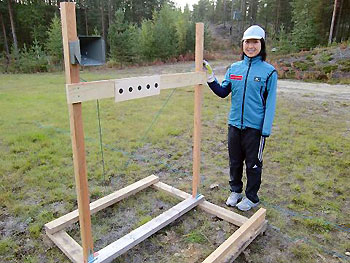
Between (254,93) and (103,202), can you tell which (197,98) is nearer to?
(254,93)

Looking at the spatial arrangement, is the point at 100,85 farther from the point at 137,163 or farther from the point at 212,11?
the point at 212,11

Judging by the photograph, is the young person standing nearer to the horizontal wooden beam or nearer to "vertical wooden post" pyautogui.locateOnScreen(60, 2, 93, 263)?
A: the horizontal wooden beam

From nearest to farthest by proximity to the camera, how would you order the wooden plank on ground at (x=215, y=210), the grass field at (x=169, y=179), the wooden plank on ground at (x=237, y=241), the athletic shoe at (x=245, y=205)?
the wooden plank on ground at (x=237, y=241), the grass field at (x=169, y=179), the wooden plank on ground at (x=215, y=210), the athletic shoe at (x=245, y=205)

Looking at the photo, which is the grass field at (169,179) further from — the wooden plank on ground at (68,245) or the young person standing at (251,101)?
the young person standing at (251,101)

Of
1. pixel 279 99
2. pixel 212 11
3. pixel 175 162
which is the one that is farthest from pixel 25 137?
pixel 212 11

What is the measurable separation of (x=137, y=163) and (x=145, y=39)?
53.6ft

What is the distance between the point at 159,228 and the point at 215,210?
0.64m

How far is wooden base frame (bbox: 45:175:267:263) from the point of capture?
6.89ft

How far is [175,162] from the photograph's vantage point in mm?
4059

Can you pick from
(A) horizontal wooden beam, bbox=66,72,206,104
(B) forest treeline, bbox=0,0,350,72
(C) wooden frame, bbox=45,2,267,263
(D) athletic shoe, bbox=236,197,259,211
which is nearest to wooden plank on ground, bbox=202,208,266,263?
(C) wooden frame, bbox=45,2,267,263

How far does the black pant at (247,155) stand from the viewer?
2.62m

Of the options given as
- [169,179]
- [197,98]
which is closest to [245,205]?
[169,179]

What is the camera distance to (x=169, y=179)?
11.7 ft

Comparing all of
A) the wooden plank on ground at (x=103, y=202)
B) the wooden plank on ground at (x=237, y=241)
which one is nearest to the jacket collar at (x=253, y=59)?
the wooden plank on ground at (x=237, y=241)
